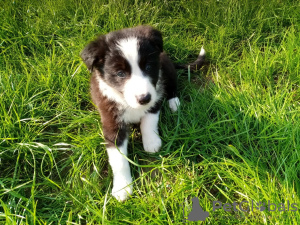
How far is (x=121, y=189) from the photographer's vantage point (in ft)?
6.33

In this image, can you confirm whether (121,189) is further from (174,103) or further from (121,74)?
(174,103)

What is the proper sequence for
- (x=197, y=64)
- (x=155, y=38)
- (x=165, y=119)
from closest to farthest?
1. (x=155, y=38)
2. (x=165, y=119)
3. (x=197, y=64)

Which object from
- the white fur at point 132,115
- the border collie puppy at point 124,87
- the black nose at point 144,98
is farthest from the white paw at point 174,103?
the black nose at point 144,98

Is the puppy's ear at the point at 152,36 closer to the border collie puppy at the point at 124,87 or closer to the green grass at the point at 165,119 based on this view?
the border collie puppy at the point at 124,87

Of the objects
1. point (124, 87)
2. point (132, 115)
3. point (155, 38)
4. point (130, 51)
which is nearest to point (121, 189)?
point (132, 115)

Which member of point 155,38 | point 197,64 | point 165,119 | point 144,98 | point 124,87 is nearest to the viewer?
point 144,98

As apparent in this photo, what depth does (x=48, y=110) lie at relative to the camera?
256cm

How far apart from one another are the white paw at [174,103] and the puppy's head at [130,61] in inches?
21.6

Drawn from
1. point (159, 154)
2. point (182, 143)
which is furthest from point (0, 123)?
point (182, 143)

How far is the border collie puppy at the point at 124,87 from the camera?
6.32 ft

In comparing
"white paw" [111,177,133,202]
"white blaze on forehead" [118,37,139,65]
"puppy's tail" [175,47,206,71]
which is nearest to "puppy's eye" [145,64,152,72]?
"white blaze on forehead" [118,37,139,65]

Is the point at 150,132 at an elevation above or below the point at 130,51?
below

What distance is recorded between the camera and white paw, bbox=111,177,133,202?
192 cm

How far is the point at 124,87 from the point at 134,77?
0.36 feet
